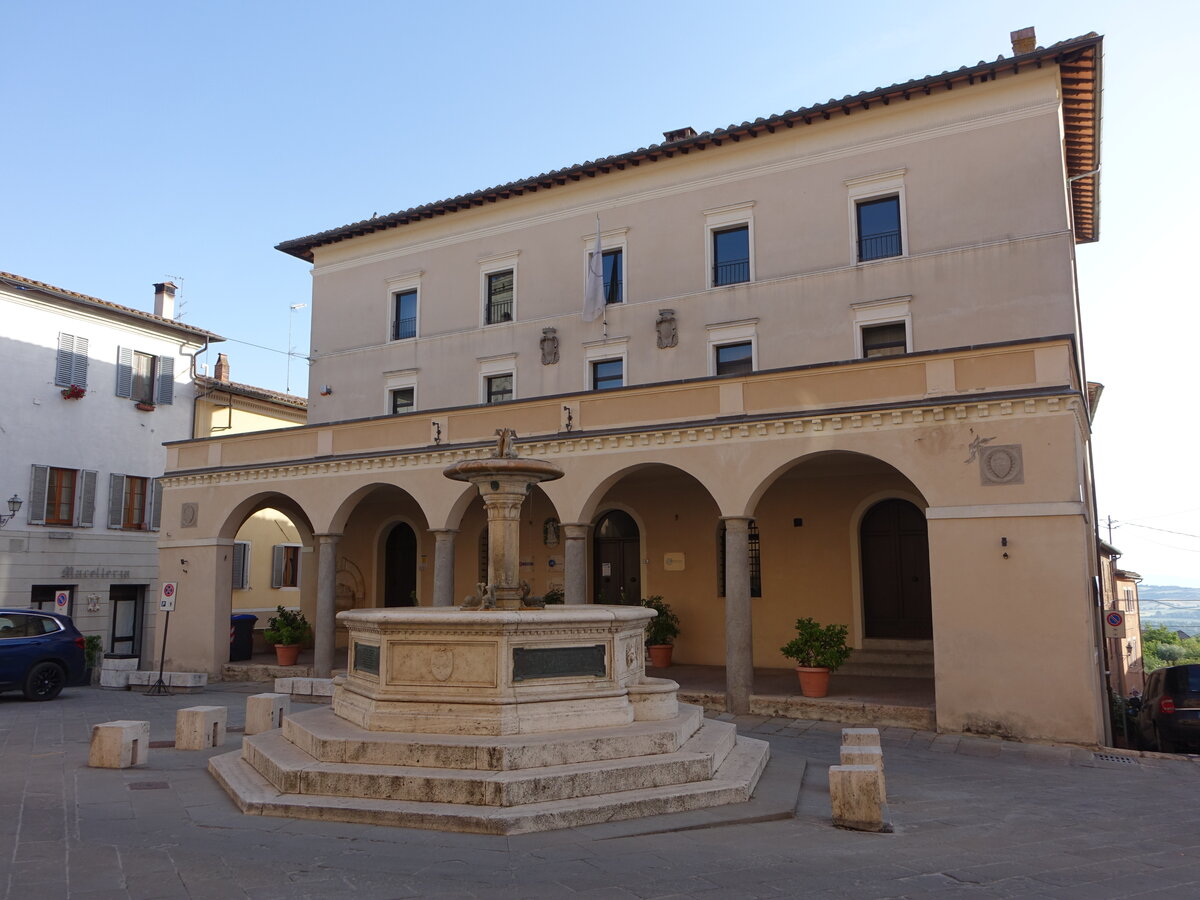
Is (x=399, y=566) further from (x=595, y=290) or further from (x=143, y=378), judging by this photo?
(x=143, y=378)

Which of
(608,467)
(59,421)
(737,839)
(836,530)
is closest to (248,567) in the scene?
(59,421)

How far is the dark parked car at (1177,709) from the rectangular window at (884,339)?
704 centimetres

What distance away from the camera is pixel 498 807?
720 cm

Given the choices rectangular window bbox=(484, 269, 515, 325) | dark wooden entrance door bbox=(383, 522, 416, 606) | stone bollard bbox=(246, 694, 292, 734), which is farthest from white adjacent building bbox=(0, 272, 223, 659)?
stone bollard bbox=(246, 694, 292, 734)

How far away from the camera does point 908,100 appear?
693 inches

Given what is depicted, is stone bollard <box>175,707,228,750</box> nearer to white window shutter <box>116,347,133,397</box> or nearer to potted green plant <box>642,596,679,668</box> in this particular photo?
potted green plant <box>642,596,679,668</box>

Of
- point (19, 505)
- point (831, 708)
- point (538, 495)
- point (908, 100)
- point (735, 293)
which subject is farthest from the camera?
point (19, 505)

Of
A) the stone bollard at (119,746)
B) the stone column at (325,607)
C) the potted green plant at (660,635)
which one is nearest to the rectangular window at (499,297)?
the stone column at (325,607)

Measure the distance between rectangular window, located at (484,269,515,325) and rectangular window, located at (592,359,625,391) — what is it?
2757 millimetres

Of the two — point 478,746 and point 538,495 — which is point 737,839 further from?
point 538,495

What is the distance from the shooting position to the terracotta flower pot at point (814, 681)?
14.2 meters

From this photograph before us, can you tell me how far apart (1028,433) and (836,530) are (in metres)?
5.63

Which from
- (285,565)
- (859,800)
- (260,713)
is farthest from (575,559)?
(285,565)

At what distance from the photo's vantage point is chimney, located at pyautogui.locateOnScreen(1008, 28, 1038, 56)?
18234mm
